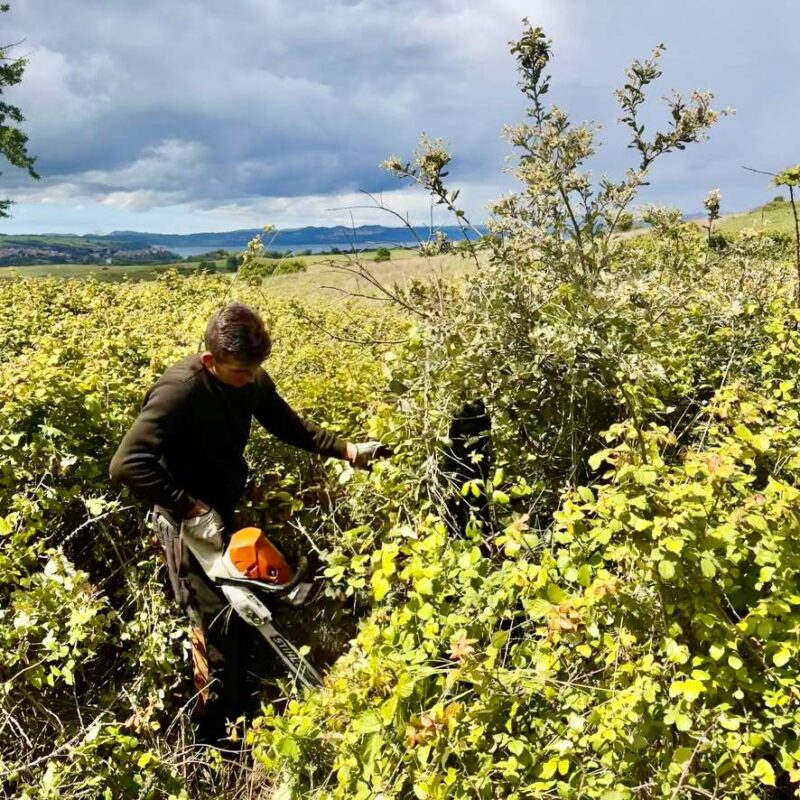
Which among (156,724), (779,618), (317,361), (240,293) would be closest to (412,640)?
(779,618)

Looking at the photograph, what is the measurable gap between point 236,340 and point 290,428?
0.59 metres

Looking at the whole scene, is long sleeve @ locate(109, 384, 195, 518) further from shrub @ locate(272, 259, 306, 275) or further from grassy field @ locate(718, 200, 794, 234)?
grassy field @ locate(718, 200, 794, 234)

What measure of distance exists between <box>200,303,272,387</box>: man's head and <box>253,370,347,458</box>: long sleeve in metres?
0.31

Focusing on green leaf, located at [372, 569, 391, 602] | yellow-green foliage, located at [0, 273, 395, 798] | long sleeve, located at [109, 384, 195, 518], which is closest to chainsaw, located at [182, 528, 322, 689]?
long sleeve, located at [109, 384, 195, 518]

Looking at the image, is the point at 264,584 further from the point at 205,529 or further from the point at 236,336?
the point at 236,336

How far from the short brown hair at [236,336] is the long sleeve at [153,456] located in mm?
244

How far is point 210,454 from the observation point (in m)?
2.82

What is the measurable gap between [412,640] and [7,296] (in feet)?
20.1

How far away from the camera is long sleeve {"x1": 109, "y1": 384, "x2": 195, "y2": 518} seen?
255 cm

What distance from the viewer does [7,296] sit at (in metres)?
6.41

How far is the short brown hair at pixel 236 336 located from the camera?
2.58 m

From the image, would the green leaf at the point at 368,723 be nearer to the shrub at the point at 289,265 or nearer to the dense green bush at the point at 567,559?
the dense green bush at the point at 567,559

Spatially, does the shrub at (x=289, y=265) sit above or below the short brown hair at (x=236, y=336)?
above

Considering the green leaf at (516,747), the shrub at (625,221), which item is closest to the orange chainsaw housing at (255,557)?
the green leaf at (516,747)
